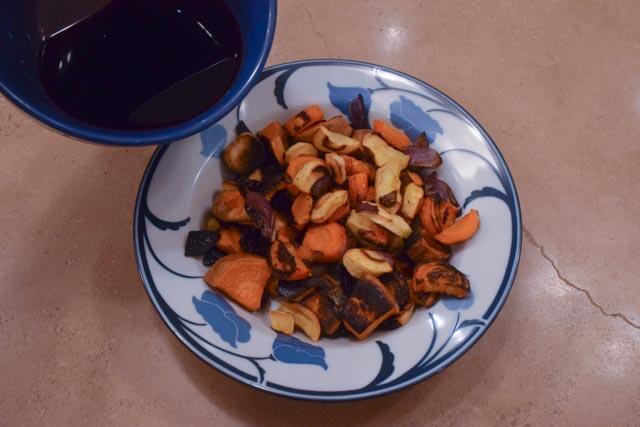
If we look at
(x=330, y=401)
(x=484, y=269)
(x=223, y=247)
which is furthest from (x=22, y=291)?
(x=484, y=269)

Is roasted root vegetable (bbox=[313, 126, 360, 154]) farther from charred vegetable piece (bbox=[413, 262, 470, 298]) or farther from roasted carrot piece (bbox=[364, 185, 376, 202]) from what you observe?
charred vegetable piece (bbox=[413, 262, 470, 298])

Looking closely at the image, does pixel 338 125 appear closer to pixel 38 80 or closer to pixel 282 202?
pixel 282 202

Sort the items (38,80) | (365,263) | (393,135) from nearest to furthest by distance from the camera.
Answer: (38,80), (365,263), (393,135)

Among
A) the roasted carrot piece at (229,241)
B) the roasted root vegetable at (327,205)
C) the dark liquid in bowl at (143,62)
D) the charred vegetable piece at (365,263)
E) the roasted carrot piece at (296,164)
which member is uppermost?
the dark liquid in bowl at (143,62)

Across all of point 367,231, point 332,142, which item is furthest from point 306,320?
point 332,142

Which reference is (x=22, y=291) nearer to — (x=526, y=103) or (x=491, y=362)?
(x=491, y=362)

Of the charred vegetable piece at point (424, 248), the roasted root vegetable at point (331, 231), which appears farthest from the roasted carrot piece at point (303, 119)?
the charred vegetable piece at point (424, 248)

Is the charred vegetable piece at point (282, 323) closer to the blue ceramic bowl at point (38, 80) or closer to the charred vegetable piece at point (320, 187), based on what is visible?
the charred vegetable piece at point (320, 187)
